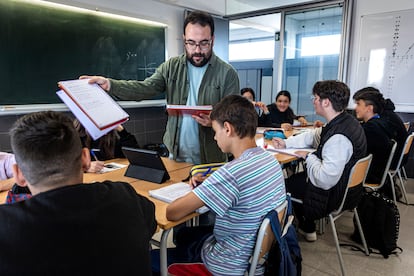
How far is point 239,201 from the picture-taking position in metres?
1.19

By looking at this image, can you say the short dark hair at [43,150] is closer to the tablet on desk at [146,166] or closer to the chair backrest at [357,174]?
the tablet on desk at [146,166]

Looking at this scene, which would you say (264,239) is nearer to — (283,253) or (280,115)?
(283,253)

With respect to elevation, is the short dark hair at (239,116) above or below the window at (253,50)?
below

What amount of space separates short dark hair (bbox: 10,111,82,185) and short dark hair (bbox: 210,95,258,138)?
0.67m

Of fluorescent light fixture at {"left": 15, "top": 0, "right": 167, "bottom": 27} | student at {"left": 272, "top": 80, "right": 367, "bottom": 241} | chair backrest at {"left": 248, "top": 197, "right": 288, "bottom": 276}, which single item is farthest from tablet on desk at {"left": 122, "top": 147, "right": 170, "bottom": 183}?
fluorescent light fixture at {"left": 15, "top": 0, "right": 167, "bottom": 27}

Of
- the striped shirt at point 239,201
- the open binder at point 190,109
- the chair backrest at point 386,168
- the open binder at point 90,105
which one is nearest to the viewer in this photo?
the striped shirt at point 239,201

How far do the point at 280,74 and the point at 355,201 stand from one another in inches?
127

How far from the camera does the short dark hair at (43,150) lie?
0.81 meters

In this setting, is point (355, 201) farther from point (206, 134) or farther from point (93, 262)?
point (93, 262)

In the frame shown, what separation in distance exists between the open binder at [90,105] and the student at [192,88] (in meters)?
0.39

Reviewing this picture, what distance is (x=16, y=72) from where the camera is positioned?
296 centimetres

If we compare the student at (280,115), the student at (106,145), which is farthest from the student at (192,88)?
the student at (280,115)

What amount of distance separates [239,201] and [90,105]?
29.6 inches

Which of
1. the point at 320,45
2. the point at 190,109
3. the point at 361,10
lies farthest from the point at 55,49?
the point at 361,10
